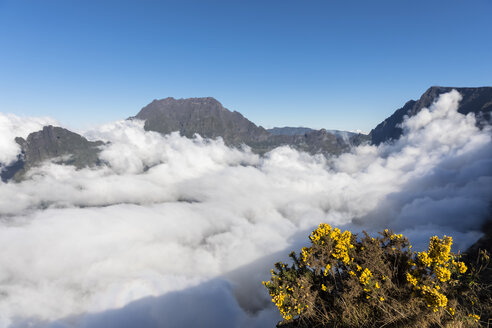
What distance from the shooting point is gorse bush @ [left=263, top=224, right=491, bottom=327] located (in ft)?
23.7

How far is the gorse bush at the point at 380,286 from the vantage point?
723 centimetres

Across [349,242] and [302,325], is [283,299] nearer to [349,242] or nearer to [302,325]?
[302,325]

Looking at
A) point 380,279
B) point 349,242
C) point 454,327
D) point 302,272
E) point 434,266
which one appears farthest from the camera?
point 302,272

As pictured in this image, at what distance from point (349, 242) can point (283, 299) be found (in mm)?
4011

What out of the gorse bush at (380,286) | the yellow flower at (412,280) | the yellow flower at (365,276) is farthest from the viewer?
the yellow flower at (365,276)

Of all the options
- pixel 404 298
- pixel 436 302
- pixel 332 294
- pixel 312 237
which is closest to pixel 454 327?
pixel 436 302

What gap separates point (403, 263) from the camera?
362 inches

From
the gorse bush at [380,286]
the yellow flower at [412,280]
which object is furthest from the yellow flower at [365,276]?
the yellow flower at [412,280]

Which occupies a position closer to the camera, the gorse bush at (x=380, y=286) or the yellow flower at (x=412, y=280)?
the gorse bush at (x=380, y=286)

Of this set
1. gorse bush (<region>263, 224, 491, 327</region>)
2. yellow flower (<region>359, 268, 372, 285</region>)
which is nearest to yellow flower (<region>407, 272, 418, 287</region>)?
gorse bush (<region>263, 224, 491, 327</region>)

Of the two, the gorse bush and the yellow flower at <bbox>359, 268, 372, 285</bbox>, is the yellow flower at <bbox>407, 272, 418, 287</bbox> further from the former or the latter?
the yellow flower at <bbox>359, 268, 372, 285</bbox>

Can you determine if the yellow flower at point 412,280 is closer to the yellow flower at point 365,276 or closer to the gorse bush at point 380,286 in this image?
→ the gorse bush at point 380,286

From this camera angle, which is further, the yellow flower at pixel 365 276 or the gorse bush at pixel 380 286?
the yellow flower at pixel 365 276

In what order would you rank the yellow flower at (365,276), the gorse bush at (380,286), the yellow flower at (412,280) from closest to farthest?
the gorse bush at (380,286), the yellow flower at (412,280), the yellow flower at (365,276)
